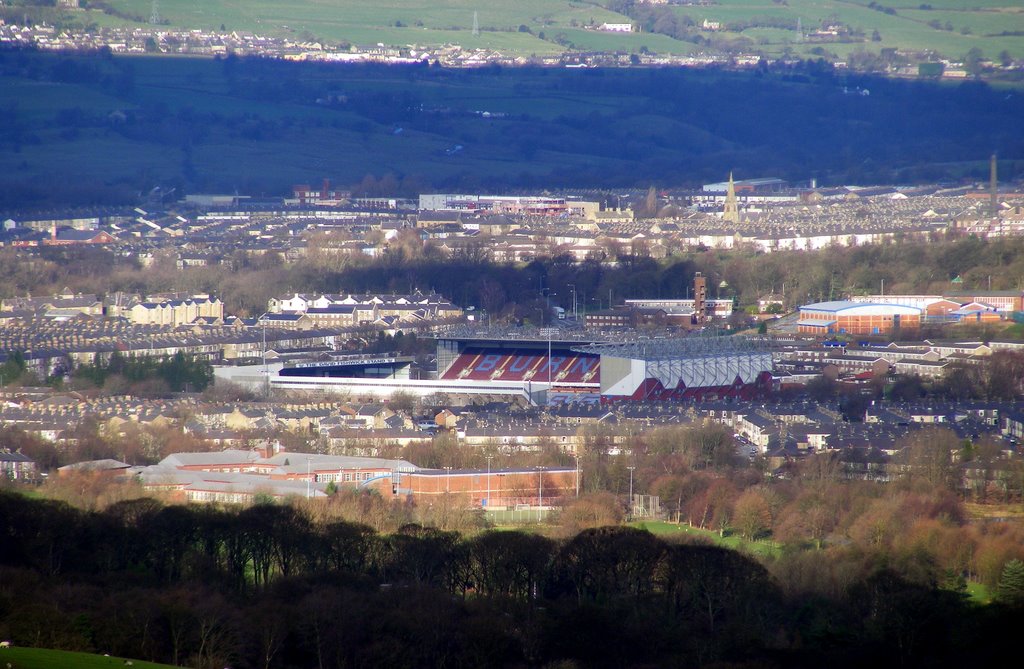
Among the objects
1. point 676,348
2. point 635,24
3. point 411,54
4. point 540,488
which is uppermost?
point 635,24

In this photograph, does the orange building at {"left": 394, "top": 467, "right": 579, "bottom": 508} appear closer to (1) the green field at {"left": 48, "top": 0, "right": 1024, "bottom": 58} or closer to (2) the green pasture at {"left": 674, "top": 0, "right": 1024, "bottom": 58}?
(1) the green field at {"left": 48, "top": 0, "right": 1024, "bottom": 58}

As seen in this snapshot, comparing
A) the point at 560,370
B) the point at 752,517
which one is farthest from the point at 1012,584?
the point at 560,370

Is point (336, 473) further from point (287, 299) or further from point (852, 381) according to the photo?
point (287, 299)

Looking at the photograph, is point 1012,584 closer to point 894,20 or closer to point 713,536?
point 713,536

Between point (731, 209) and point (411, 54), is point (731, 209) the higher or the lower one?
the lower one

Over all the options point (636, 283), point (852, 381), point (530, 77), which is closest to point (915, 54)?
point (530, 77)

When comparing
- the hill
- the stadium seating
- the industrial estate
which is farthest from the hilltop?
the stadium seating
